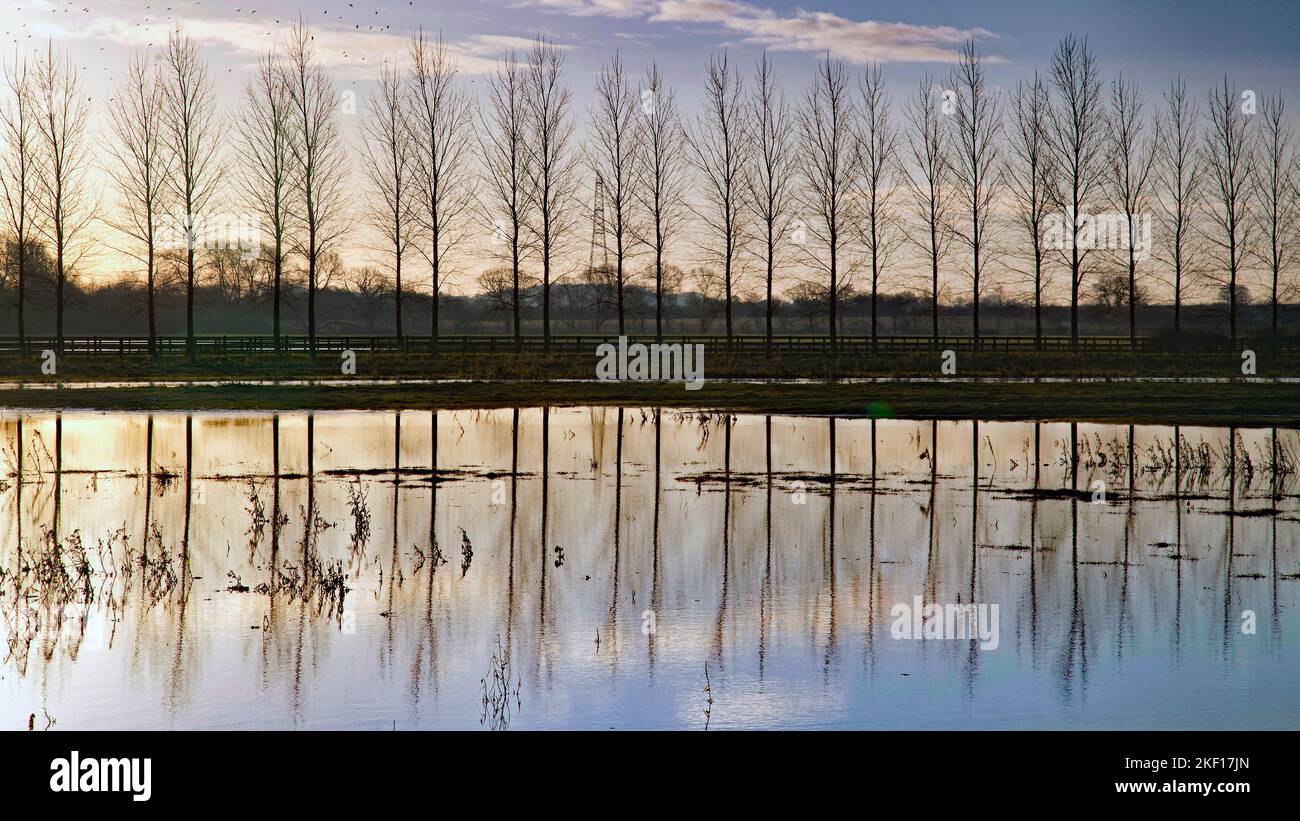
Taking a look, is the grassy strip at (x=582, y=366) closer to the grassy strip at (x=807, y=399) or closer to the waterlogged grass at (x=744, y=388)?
the waterlogged grass at (x=744, y=388)

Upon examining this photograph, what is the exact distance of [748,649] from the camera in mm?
10266

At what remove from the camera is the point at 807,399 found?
3884cm

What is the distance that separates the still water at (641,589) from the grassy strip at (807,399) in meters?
A: 10.6

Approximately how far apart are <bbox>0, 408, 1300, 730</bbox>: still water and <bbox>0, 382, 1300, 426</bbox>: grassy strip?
34.8 ft

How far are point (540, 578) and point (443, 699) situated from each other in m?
4.11

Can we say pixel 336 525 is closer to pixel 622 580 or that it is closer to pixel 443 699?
pixel 622 580

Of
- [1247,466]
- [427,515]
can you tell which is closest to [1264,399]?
[1247,466]

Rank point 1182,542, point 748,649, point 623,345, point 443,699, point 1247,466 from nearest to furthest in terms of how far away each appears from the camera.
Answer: point 443,699 < point 748,649 < point 1182,542 < point 1247,466 < point 623,345

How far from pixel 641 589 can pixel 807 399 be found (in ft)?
88.2

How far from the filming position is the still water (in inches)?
352

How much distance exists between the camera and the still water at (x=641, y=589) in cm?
893

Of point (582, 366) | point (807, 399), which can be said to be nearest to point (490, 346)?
point (582, 366)

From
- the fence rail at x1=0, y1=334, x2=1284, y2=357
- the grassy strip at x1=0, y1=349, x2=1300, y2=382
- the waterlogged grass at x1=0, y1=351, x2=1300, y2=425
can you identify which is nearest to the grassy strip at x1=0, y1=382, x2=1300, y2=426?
the waterlogged grass at x1=0, y1=351, x2=1300, y2=425
